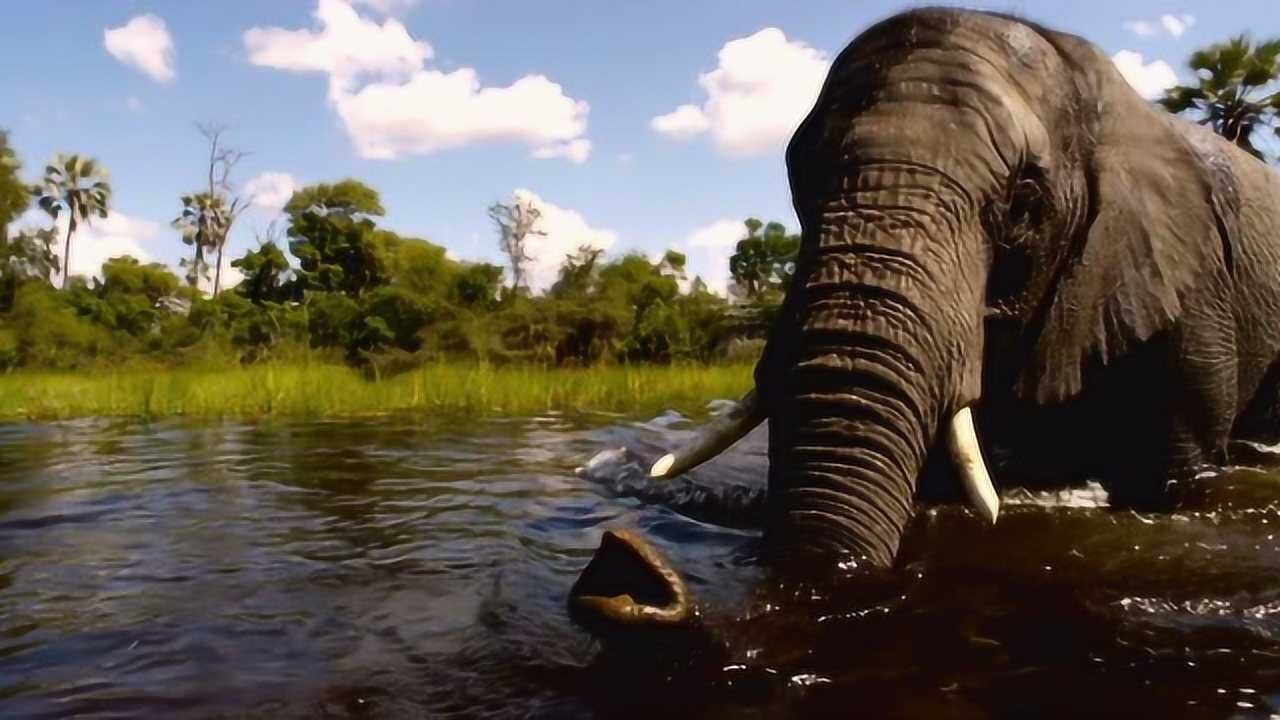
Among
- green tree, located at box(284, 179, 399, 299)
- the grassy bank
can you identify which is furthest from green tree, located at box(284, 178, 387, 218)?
the grassy bank

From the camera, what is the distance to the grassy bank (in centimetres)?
1124

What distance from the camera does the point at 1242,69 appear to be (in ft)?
65.6

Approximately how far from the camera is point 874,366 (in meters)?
2.98

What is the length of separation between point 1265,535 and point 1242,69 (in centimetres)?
1913

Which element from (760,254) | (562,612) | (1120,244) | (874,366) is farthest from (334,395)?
(760,254)

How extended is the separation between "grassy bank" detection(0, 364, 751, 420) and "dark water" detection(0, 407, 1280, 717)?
5.74 meters

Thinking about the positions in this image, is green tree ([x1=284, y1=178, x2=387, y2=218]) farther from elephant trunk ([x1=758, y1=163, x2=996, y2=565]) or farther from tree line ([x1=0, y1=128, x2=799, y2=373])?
elephant trunk ([x1=758, y1=163, x2=996, y2=565])

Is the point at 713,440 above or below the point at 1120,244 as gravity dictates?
Result: below

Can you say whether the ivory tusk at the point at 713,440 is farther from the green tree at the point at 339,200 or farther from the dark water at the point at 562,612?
the green tree at the point at 339,200

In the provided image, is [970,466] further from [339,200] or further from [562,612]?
[339,200]

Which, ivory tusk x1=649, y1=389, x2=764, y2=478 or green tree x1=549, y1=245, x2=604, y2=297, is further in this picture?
green tree x1=549, y1=245, x2=604, y2=297

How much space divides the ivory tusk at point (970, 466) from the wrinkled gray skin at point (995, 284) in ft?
0.19

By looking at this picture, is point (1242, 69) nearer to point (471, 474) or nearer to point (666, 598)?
point (471, 474)

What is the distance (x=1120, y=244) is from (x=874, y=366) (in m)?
1.48
